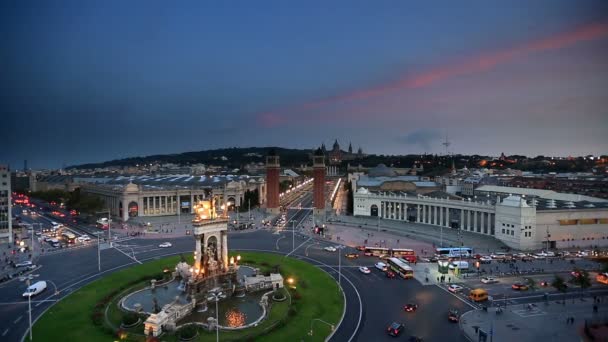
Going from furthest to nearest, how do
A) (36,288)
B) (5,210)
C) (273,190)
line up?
1. (273,190)
2. (5,210)
3. (36,288)

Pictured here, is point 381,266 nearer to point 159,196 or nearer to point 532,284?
point 532,284

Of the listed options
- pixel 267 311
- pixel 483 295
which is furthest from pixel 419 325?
pixel 267 311

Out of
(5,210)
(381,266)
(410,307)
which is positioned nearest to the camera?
(410,307)

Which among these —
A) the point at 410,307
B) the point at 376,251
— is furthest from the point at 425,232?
the point at 410,307

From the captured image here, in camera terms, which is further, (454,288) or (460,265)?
(460,265)

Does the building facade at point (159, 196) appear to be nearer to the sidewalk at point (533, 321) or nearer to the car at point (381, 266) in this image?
the car at point (381, 266)

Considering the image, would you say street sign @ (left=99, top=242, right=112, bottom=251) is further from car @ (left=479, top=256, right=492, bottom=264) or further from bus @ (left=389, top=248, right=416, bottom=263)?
car @ (left=479, top=256, right=492, bottom=264)

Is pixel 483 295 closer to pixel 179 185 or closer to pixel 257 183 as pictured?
pixel 179 185
